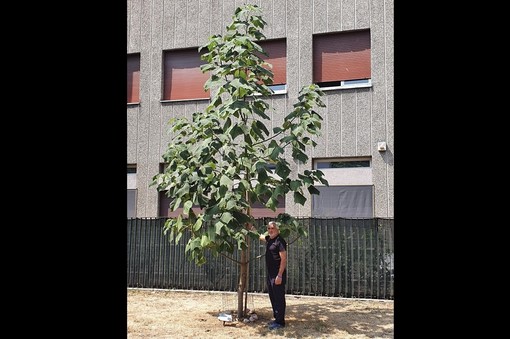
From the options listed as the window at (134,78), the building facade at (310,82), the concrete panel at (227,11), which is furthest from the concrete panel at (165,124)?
the concrete panel at (227,11)

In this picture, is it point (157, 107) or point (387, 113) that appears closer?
point (387, 113)

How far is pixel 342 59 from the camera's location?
44.5ft

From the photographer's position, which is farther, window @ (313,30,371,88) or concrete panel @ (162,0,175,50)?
concrete panel @ (162,0,175,50)

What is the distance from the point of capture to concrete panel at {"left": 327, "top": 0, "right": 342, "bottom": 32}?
13.5 metres

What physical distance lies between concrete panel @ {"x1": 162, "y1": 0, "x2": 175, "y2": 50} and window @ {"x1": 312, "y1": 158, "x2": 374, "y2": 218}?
611 cm

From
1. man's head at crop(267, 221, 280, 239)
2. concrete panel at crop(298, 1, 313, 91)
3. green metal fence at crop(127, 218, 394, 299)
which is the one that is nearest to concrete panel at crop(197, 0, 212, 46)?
concrete panel at crop(298, 1, 313, 91)

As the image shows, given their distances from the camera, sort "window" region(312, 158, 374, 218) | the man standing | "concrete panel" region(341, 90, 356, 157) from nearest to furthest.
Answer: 1. the man standing
2. "window" region(312, 158, 374, 218)
3. "concrete panel" region(341, 90, 356, 157)

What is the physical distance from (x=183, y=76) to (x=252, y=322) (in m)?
8.72

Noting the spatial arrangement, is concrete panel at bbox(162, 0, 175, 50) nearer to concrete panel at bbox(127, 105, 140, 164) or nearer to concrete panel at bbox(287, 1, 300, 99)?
concrete panel at bbox(127, 105, 140, 164)

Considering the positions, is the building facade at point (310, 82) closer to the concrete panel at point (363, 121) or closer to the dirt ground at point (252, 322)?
the concrete panel at point (363, 121)
